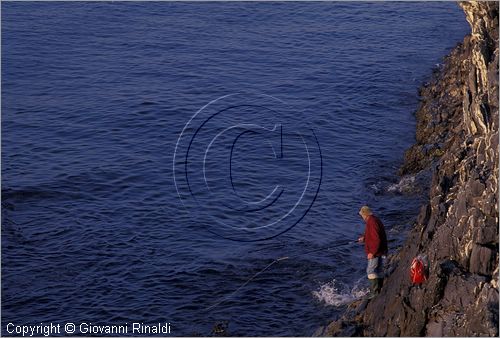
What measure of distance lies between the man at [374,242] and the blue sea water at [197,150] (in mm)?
3872

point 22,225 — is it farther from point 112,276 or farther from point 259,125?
point 259,125

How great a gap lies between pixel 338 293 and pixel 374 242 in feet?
19.6

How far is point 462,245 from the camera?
67.4 ft

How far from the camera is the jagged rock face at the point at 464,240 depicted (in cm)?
1909

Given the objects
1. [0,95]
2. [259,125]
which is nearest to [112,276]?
[259,125]

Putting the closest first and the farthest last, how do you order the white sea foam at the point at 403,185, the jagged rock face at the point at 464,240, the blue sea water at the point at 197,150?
the jagged rock face at the point at 464,240 → the blue sea water at the point at 197,150 → the white sea foam at the point at 403,185

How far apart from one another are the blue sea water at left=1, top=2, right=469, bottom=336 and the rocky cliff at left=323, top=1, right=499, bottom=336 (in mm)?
4276

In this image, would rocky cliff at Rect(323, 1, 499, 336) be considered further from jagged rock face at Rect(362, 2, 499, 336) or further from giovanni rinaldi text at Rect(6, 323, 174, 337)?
giovanni rinaldi text at Rect(6, 323, 174, 337)

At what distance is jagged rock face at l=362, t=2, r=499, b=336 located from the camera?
19094mm

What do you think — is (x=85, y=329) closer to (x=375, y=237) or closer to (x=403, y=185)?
(x=375, y=237)

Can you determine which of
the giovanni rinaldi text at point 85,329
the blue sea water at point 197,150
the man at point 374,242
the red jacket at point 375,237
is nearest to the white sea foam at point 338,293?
the blue sea water at point 197,150

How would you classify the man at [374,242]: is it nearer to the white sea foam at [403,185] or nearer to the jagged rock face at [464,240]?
the jagged rock face at [464,240]

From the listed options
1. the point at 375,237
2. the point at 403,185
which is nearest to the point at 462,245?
the point at 375,237

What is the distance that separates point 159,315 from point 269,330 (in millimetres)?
3460
